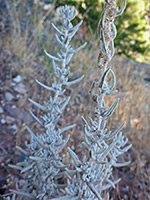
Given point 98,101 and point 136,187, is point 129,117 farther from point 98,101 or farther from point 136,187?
point 98,101

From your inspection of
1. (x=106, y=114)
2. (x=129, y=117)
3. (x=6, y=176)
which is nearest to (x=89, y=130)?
(x=106, y=114)

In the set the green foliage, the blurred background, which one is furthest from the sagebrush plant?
the green foliage

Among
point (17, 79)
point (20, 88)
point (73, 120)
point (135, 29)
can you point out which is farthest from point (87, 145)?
point (135, 29)

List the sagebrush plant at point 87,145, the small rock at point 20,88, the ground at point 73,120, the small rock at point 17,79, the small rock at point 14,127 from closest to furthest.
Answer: the sagebrush plant at point 87,145, the ground at point 73,120, the small rock at point 14,127, the small rock at point 20,88, the small rock at point 17,79

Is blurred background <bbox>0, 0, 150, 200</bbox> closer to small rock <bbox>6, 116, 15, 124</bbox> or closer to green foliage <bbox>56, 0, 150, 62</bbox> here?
small rock <bbox>6, 116, 15, 124</bbox>

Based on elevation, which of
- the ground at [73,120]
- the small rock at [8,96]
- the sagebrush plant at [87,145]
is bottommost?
the ground at [73,120]

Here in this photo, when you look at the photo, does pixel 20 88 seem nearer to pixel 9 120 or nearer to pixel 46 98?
pixel 46 98

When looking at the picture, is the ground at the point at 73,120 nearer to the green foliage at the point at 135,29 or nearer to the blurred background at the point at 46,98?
the blurred background at the point at 46,98

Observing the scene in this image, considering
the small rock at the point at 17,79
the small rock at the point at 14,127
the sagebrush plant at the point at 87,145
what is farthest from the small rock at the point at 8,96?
the sagebrush plant at the point at 87,145

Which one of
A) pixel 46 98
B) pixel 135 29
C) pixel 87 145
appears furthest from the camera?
pixel 135 29

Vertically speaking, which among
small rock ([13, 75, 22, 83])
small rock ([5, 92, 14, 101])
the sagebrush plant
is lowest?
small rock ([5, 92, 14, 101])

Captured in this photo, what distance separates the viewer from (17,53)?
244 centimetres

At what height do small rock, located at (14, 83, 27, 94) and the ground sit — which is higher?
small rock, located at (14, 83, 27, 94)

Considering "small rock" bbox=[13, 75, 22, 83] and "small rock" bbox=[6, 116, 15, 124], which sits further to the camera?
"small rock" bbox=[13, 75, 22, 83]
